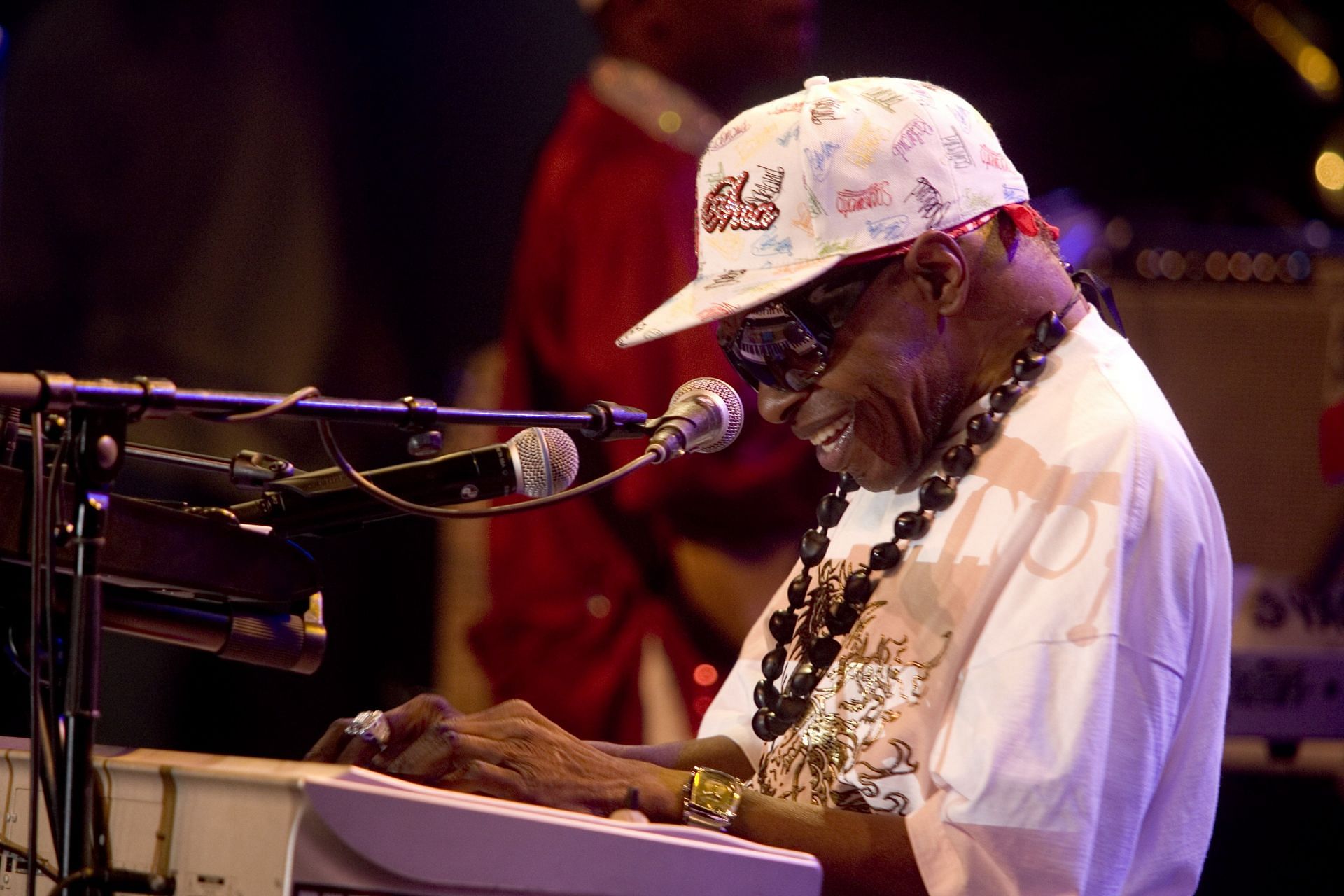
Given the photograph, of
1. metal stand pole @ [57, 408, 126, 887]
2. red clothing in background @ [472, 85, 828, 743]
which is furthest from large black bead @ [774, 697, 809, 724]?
red clothing in background @ [472, 85, 828, 743]

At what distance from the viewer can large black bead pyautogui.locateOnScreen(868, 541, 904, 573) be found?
2.16 metres

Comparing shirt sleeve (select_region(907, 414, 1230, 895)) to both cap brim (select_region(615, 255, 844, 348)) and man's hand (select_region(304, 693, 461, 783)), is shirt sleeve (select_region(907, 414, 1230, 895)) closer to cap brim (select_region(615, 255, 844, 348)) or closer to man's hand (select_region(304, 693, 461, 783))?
cap brim (select_region(615, 255, 844, 348))

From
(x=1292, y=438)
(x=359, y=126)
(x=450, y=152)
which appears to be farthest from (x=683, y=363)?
(x=1292, y=438)

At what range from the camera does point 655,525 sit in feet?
14.8

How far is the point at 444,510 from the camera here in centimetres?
187

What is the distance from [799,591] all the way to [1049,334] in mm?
628

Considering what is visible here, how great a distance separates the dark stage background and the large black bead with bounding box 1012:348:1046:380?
2.70 m

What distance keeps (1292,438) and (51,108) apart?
14.2 ft

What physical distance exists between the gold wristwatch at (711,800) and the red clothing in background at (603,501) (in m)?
2.62

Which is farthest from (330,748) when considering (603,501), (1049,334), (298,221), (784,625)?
(298,221)

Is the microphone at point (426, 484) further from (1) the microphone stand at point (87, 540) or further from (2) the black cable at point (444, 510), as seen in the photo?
(1) the microphone stand at point (87, 540)

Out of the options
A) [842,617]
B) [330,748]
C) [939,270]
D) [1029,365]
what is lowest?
[330,748]

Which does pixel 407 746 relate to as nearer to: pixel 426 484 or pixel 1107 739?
pixel 426 484

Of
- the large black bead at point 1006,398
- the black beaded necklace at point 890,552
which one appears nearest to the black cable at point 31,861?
the black beaded necklace at point 890,552
